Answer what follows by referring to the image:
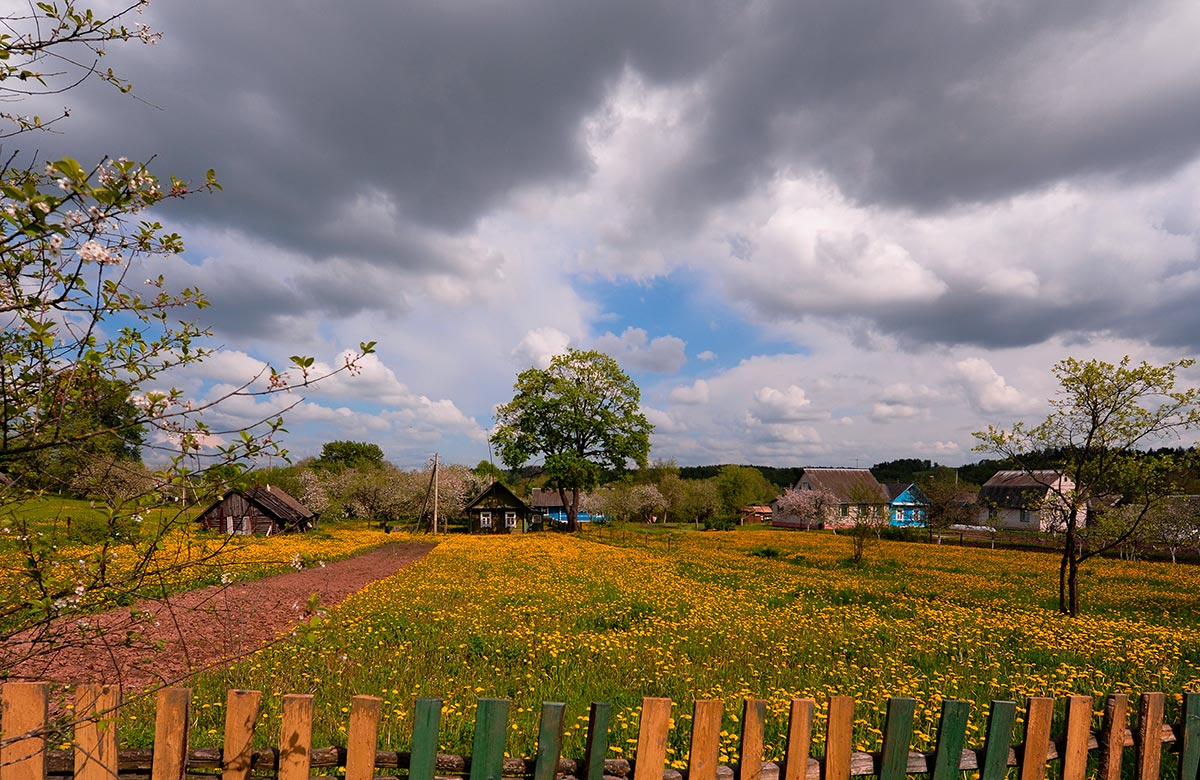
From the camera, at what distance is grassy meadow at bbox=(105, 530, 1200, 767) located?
6.20m

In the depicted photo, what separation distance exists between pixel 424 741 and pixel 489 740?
0.30 meters

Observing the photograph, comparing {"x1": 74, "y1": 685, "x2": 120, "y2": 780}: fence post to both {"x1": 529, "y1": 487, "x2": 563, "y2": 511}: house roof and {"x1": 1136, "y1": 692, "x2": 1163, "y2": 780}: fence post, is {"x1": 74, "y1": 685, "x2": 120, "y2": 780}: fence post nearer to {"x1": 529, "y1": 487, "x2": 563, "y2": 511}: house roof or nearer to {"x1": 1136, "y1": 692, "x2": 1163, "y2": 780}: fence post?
{"x1": 1136, "y1": 692, "x2": 1163, "y2": 780}: fence post

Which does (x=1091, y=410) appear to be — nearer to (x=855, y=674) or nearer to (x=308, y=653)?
(x=855, y=674)

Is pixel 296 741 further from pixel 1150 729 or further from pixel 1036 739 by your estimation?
pixel 1150 729

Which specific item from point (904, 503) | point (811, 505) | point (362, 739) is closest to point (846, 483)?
point (811, 505)

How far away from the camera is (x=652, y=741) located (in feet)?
9.22

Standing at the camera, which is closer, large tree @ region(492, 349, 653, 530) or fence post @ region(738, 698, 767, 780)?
fence post @ region(738, 698, 767, 780)

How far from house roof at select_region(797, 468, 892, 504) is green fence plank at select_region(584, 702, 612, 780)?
7568 cm

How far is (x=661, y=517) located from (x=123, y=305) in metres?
91.9

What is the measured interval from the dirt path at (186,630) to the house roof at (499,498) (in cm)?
2986

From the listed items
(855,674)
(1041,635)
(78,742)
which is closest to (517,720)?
(78,742)

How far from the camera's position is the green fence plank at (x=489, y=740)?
2730mm

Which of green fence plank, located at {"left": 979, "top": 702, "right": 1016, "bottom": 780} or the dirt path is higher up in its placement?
green fence plank, located at {"left": 979, "top": 702, "right": 1016, "bottom": 780}

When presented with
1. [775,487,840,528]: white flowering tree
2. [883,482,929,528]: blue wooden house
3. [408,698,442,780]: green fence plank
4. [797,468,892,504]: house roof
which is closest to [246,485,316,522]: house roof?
[408,698,442,780]: green fence plank
